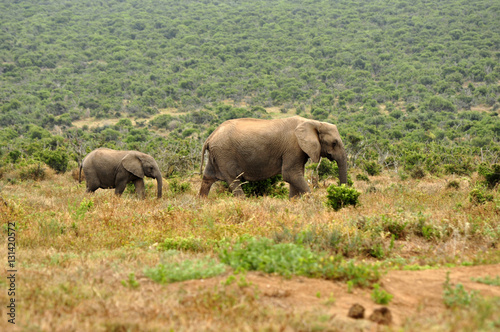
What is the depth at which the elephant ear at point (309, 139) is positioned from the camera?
33.1 feet

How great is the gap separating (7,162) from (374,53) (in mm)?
55700

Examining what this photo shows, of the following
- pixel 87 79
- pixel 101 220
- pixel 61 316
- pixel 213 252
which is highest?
pixel 61 316

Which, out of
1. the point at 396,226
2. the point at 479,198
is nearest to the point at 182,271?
the point at 396,226

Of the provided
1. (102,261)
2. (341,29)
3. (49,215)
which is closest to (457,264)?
(102,261)

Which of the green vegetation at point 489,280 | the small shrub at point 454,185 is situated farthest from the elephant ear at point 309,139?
the green vegetation at point 489,280

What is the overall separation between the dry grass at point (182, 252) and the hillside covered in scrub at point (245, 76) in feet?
33.1

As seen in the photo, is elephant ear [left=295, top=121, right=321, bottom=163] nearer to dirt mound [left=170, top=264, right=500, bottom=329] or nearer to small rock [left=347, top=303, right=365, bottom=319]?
dirt mound [left=170, top=264, right=500, bottom=329]

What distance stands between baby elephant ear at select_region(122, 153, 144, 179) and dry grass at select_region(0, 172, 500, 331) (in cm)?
255

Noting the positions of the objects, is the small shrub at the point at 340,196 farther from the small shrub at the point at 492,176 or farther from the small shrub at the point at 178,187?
the small shrub at the point at 178,187

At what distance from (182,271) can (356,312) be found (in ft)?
5.85

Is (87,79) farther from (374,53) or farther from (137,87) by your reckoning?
(374,53)

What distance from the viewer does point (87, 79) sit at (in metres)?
56.2

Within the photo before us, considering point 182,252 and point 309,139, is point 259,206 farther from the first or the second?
point 182,252

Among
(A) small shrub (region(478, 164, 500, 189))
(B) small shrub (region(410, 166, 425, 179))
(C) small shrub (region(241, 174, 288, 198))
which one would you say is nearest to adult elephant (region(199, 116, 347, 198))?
(C) small shrub (region(241, 174, 288, 198))
